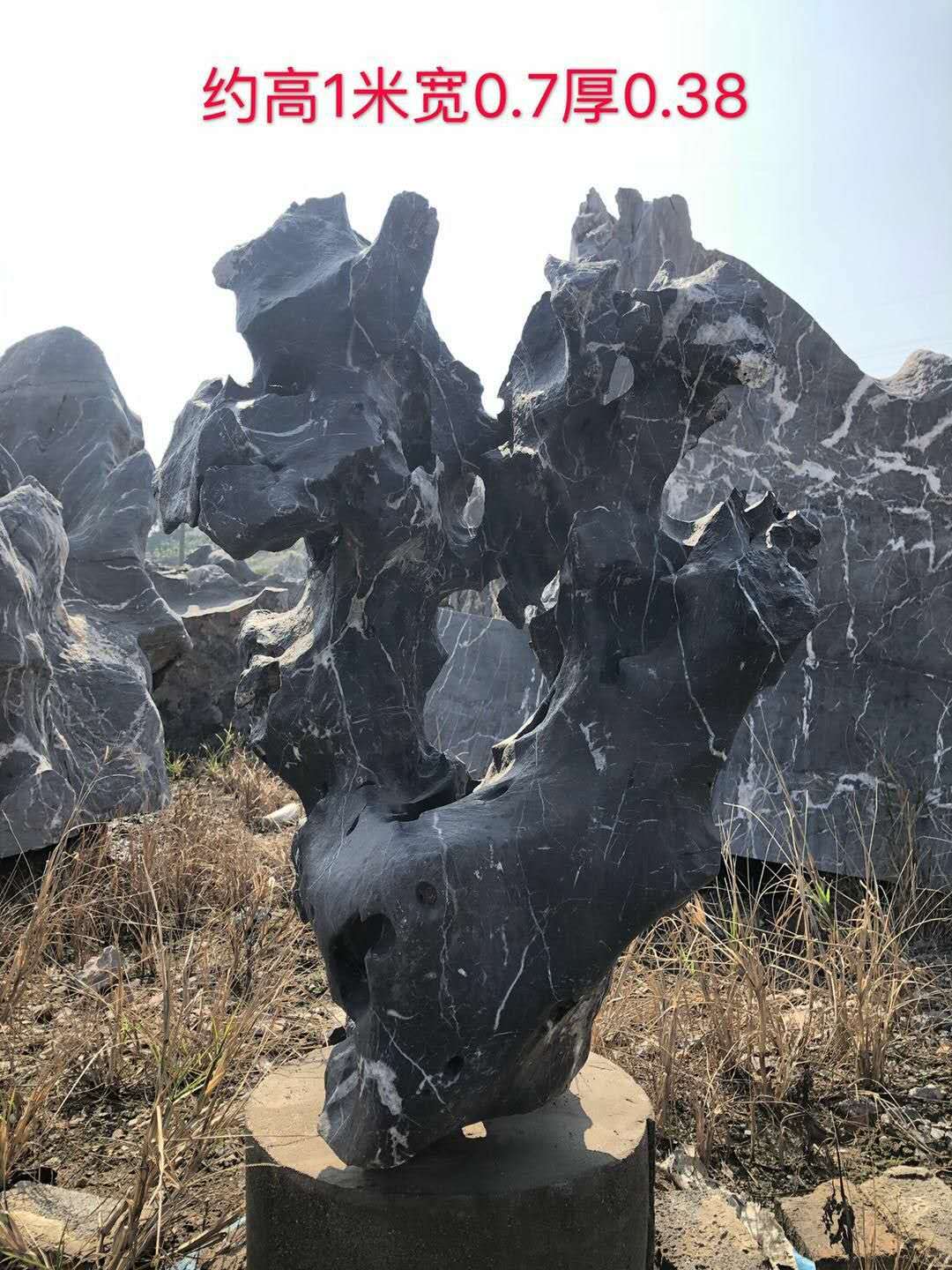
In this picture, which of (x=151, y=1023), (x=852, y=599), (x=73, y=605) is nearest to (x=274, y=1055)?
(x=151, y=1023)

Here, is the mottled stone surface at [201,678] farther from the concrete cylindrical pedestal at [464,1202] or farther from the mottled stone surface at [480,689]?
the concrete cylindrical pedestal at [464,1202]

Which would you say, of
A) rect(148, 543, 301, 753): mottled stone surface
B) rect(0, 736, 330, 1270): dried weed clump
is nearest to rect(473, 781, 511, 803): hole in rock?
rect(0, 736, 330, 1270): dried weed clump

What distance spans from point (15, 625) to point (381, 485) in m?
2.83

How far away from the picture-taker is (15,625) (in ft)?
14.1

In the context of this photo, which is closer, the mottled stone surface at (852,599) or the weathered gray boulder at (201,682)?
the mottled stone surface at (852,599)

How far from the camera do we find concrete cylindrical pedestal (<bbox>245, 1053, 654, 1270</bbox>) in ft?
6.14

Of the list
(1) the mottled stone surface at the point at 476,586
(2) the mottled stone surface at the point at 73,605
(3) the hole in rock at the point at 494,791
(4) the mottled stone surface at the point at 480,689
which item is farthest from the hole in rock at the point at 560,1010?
(4) the mottled stone surface at the point at 480,689

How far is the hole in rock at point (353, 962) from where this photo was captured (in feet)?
6.42

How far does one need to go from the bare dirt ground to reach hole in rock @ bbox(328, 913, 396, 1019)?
419mm

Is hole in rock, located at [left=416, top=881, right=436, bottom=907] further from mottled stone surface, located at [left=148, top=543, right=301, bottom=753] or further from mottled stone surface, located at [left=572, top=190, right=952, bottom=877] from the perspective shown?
mottled stone surface, located at [left=148, top=543, right=301, bottom=753]

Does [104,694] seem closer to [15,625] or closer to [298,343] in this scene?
[15,625]

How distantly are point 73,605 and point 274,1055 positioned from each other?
3.48 meters

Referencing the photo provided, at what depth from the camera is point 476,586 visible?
2361mm

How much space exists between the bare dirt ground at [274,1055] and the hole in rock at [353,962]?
42 centimetres
